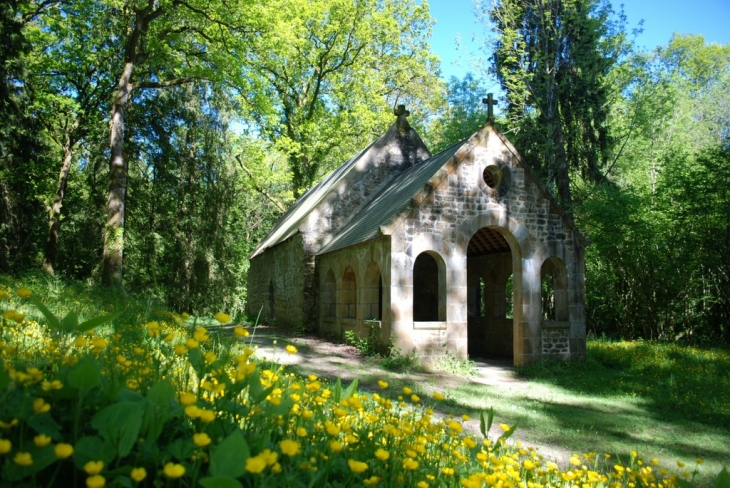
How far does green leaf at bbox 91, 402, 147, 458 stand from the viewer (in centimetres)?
171

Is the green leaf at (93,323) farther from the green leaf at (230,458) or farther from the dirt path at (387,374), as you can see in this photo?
the dirt path at (387,374)

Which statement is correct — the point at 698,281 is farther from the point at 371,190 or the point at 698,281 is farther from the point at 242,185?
the point at 242,185

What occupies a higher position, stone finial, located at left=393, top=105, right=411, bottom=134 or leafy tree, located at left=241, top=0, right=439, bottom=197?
leafy tree, located at left=241, top=0, right=439, bottom=197

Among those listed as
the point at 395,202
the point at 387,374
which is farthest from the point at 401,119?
the point at 387,374

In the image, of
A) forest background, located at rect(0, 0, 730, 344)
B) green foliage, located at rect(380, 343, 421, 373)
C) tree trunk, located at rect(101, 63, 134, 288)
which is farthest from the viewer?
forest background, located at rect(0, 0, 730, 344)

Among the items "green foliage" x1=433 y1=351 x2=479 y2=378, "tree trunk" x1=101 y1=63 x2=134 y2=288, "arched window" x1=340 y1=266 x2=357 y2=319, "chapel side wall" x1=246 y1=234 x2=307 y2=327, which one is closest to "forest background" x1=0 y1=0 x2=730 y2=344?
"tree trunk" x1=101 y1=63 x2=134 y2=288

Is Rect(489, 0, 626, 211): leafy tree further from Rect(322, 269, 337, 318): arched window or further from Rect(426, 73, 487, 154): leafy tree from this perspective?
Rect(322, 269, 337, 318): arched window

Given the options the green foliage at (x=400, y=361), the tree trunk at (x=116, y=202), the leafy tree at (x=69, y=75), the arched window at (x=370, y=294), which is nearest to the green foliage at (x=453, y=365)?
the green foliage at (x=400, y=361)

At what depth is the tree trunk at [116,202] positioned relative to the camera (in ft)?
51.8

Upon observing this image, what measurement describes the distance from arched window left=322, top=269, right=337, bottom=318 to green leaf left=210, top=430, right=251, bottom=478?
597 inches

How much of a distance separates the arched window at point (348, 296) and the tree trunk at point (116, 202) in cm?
632

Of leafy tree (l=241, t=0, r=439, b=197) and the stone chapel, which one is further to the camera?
leafy tree (l=241, t=0, r=439, b=197)

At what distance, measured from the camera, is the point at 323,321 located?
57.4 ft

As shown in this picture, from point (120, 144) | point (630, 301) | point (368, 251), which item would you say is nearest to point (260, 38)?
point (120, 144)
